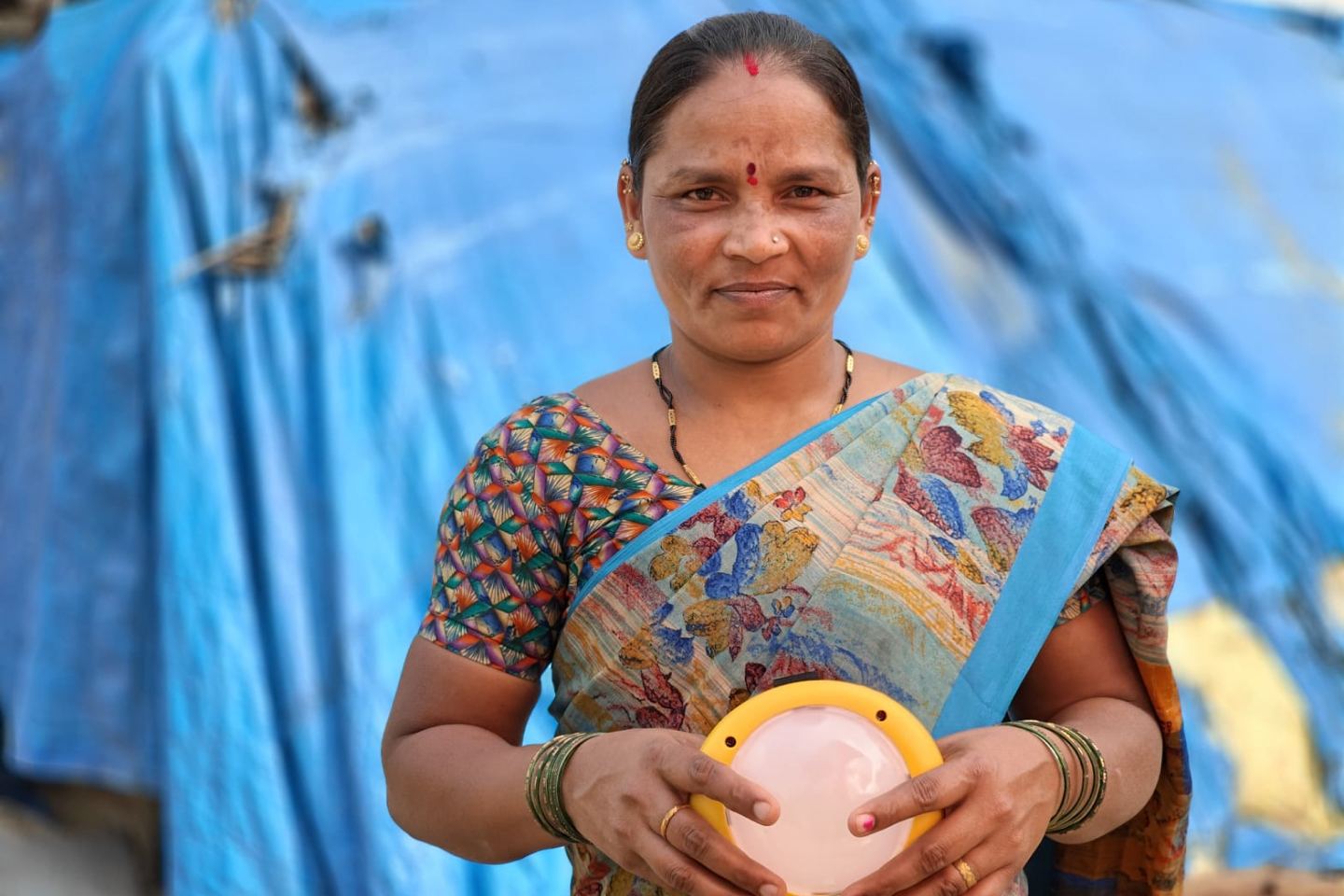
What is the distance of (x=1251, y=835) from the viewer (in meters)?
3.24

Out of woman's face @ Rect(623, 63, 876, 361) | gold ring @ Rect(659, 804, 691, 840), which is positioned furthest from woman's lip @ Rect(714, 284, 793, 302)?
gold ring @ Rect(659, 804, 691, 840)

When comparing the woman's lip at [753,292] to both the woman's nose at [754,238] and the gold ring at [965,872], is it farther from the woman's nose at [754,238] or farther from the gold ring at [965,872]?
the gold ring at [965,872]

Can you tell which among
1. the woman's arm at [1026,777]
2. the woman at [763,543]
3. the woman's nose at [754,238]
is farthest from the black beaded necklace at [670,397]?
the woman's arm at [1026,777]

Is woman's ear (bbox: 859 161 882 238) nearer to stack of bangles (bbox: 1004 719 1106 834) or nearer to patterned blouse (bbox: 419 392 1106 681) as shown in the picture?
patterned blouse (bbox: 419 392 1106 681)

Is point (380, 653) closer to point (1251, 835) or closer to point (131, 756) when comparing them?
point (131, 756)

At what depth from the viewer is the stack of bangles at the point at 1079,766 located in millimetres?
1319

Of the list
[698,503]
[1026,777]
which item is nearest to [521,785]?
[698,503]

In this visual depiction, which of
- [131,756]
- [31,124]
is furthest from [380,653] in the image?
[31,124]

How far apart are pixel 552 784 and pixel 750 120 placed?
66cm

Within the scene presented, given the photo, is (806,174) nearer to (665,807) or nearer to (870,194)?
(870,194)

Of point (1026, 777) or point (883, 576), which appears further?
point (883, 576)

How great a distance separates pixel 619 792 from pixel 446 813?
0.95ft

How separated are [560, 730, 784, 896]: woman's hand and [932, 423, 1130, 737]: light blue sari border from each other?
1.11ft

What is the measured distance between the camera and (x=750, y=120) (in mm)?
1470
